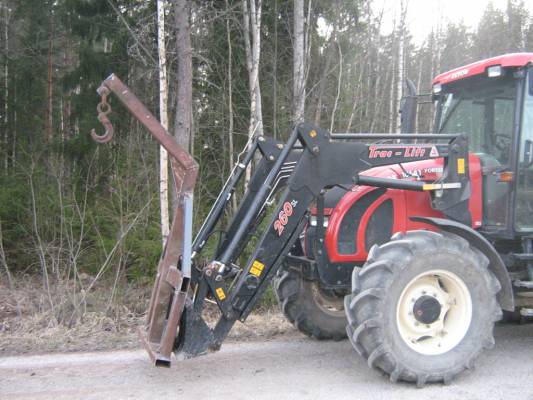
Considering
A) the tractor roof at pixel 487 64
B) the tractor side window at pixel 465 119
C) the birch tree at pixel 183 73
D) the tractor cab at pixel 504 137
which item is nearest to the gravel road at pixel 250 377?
the tractor cab at pixel 504 137

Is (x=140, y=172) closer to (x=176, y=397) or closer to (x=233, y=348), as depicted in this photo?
(x=233, y=348)

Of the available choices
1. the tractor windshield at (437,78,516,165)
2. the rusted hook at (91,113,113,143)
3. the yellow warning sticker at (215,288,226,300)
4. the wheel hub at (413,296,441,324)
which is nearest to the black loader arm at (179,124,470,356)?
the yellow warning sticker at (215,288,226,300)

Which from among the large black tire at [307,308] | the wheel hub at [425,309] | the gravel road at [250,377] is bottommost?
the gravel road at [250,377]

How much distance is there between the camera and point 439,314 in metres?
4.52

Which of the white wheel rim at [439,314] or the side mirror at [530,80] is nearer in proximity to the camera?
the white wheel rim at [439,314]

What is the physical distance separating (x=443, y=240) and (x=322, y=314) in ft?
5.82

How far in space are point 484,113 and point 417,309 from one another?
2.24 m

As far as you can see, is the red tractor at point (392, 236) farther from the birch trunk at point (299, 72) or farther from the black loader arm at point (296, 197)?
the birch trunk at point (299, 72)

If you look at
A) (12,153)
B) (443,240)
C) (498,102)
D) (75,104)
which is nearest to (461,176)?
(443,240)

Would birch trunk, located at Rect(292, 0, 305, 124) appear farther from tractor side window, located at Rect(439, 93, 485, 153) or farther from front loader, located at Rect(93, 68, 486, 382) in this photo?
front loader, located at Rect(93, 68, 486, 382)

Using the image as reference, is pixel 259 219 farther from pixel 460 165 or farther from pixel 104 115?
pixel 460 165

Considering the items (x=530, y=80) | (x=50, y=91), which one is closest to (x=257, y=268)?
(x=530, y=80)

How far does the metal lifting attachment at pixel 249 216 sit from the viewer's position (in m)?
4.18

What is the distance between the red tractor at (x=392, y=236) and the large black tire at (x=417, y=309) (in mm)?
10
